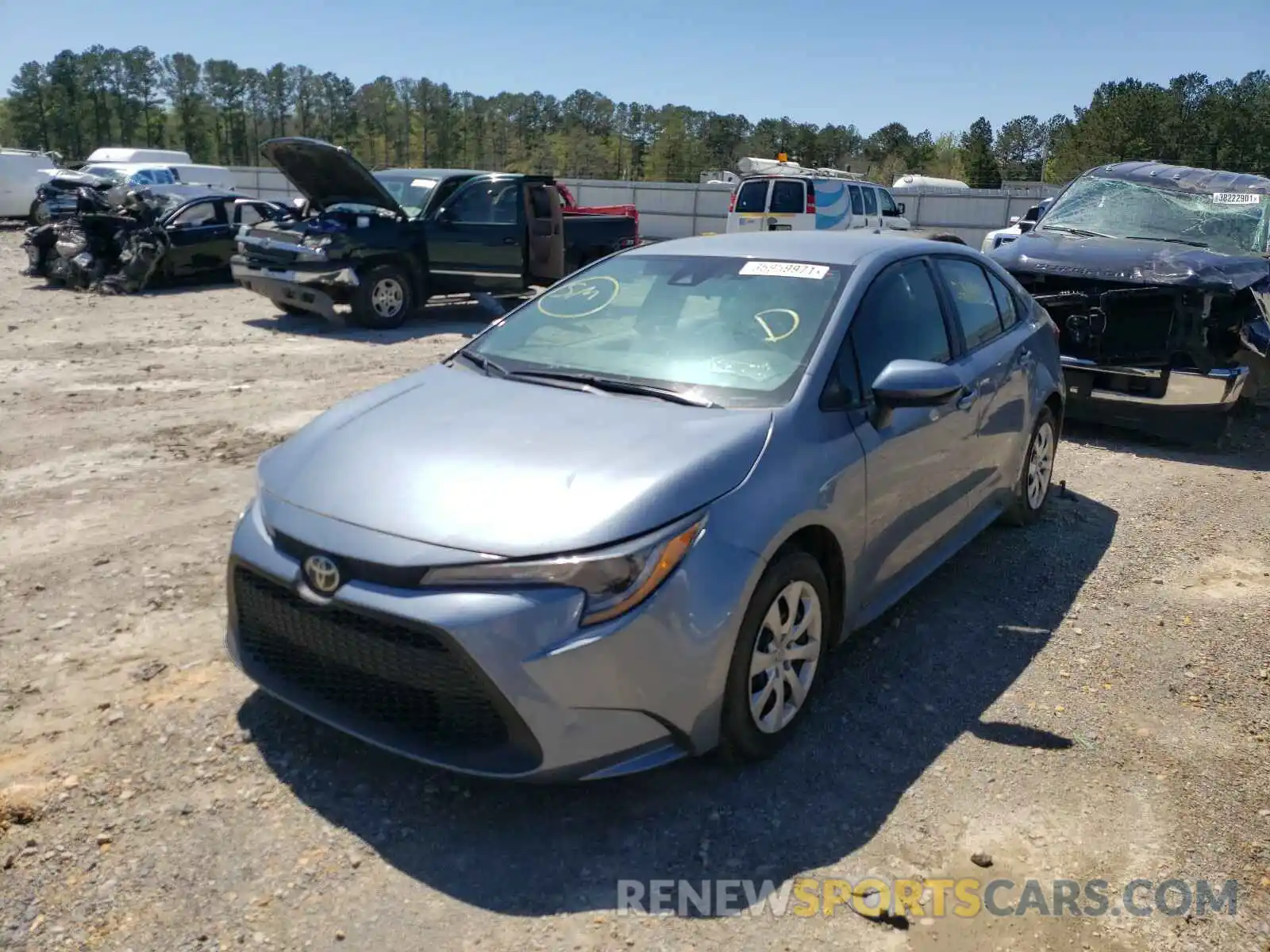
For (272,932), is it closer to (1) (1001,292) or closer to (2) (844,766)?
(2) (844,766)

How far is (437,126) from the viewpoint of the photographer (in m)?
82.0

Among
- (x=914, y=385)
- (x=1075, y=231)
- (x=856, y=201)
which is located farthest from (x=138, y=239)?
(x=914, y=385)

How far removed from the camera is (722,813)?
9.68ft

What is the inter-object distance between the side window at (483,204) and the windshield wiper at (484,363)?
30.6 ft

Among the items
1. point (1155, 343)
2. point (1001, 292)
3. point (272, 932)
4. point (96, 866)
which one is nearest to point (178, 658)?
point (96, 866)

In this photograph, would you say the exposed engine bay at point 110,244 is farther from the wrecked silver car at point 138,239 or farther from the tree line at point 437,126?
the tree line at point 437,126

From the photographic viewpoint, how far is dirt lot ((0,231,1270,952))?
2.53 meters

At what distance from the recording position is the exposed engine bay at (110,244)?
14.5 metres

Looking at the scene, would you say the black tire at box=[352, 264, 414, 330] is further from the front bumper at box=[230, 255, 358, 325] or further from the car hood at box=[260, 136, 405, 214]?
the car hood at box=[260, 136, 405, 214]

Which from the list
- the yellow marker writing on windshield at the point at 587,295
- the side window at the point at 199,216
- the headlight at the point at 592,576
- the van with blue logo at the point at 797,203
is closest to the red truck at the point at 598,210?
the van with blue logo at the point at 797,203

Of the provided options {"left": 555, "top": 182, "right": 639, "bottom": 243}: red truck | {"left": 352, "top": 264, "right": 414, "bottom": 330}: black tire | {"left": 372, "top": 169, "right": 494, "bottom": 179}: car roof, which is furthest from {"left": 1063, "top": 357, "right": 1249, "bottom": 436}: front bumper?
{"left": 555, "top": 182, "right": 639, "bottom": 243}: red truck

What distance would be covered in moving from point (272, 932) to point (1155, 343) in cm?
716

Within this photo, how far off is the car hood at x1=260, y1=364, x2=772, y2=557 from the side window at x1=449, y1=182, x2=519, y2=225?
9912mm

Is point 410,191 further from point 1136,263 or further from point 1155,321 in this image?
point 1155,321
